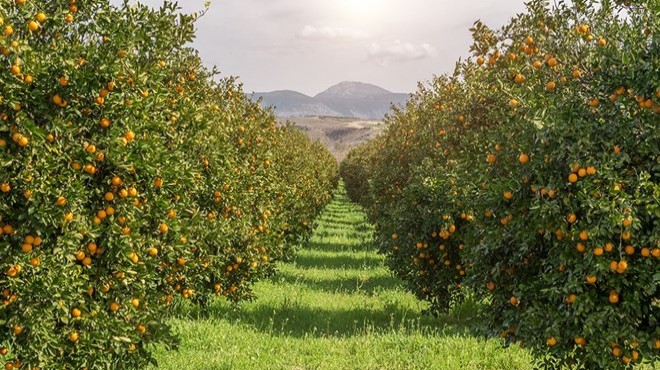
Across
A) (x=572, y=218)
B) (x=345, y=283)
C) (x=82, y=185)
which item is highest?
(x=82, y=185)

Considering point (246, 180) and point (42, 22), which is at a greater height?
point (42, 22)

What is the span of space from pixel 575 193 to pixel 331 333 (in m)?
7.18

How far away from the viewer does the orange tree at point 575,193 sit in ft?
17.5

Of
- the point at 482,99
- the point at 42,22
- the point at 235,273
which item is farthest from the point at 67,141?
the point at 482,99

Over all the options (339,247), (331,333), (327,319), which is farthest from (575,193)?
(339,247)

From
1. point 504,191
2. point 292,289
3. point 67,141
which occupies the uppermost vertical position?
point 67,141

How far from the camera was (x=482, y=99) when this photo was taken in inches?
405

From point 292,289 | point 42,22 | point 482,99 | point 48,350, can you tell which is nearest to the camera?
point 48,350

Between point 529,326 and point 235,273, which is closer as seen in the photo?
point 529,326

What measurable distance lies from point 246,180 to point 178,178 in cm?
550

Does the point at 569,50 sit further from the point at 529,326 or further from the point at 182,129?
the point at 182,129

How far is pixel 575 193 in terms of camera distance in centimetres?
562

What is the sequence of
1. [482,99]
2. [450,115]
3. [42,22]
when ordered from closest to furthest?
[42,22] → [482,99] → [450,115]

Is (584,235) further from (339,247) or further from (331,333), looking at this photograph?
(339,247)
